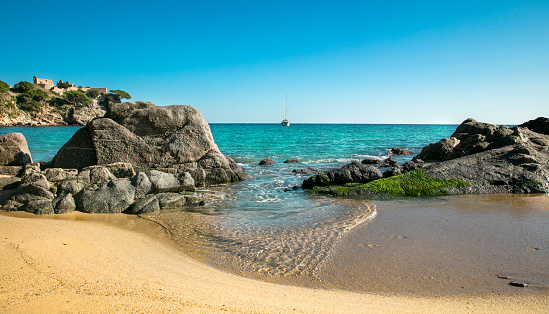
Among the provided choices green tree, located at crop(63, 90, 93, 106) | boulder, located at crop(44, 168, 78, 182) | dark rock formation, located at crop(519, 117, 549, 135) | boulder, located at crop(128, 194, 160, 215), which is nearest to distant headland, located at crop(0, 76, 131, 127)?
green tree, located at crop(63, 90, 93, 106)

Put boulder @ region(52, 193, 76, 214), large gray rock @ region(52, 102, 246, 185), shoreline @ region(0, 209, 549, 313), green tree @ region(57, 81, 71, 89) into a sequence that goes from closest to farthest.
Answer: shoreline @ region(0, 209, 549, 313) < boulder @ region(52, 193, 76, 214) < large gray rock @ region(52, 102, 246, 185) < green tree @ region(57, 81, 71, 89)

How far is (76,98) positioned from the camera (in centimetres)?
8994

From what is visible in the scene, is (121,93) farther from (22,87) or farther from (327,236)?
(327,236)

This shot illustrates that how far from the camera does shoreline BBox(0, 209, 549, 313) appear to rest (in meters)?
2.75

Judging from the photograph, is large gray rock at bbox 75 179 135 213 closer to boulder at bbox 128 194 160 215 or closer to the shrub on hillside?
boulder at bbox 128 194 160 215

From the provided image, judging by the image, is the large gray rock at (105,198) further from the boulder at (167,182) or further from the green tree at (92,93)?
the green tree at (92,93)

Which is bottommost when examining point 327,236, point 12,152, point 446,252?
point 327,236

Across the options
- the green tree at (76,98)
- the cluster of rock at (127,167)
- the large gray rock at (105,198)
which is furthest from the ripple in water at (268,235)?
the green tree at (76,98)

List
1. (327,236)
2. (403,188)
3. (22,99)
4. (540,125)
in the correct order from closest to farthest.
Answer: (327,236) < (403,188) < (540,125) < (22,99)

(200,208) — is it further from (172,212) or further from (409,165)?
(409,165)

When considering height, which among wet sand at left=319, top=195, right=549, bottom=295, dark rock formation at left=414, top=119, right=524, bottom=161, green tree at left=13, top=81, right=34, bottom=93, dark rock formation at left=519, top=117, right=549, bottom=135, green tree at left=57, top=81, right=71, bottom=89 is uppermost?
green tree at left=57, top=81, right=71, bottom=89

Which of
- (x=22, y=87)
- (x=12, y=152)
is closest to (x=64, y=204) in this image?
(x=12, y=152)

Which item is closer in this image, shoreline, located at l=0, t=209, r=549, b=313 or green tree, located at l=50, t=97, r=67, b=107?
shoreline, located at l=0, t=209, r=549, b=313

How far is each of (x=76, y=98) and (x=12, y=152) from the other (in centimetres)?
9590
